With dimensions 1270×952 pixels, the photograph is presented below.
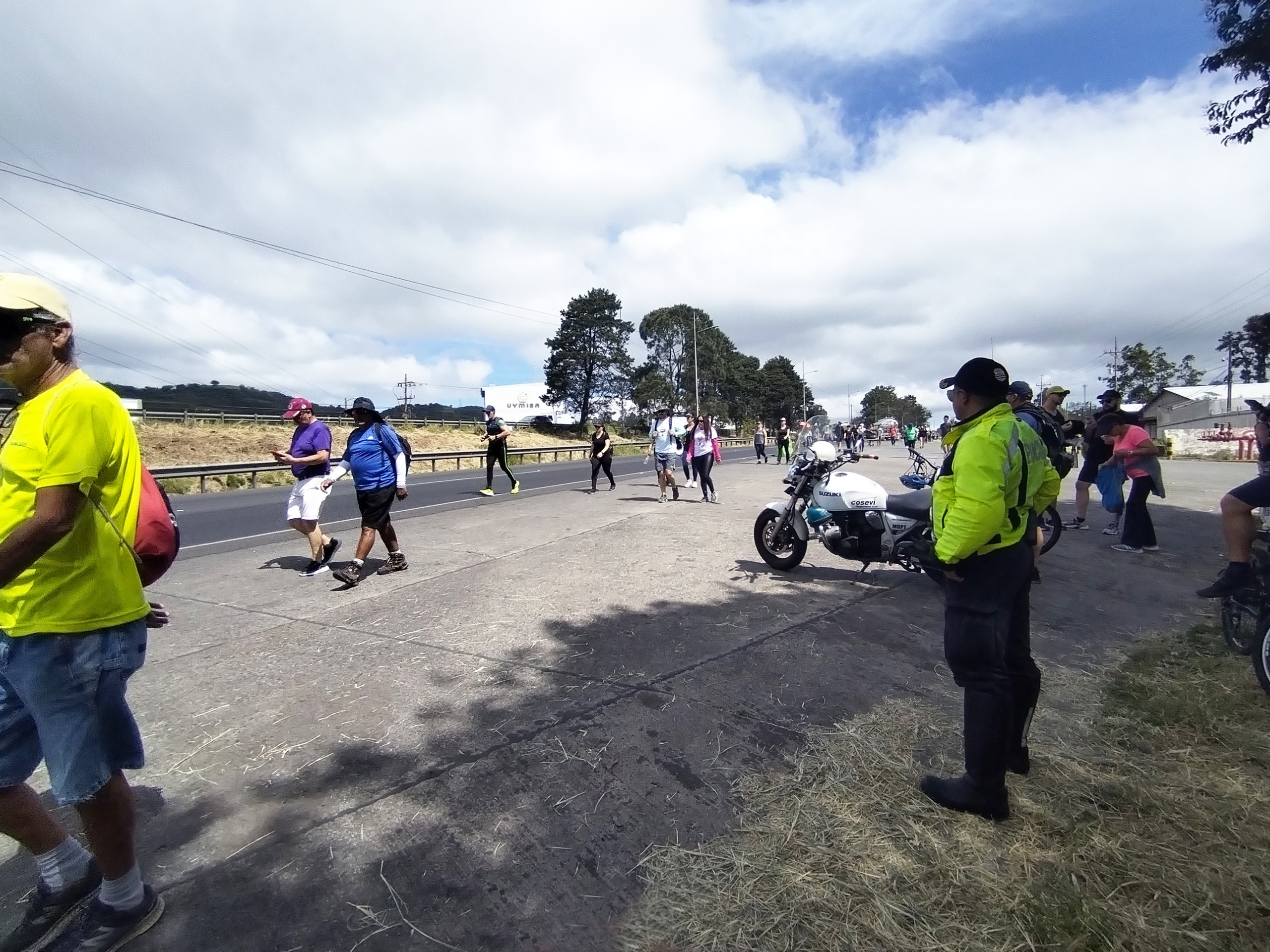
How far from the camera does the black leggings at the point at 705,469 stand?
12.4 m

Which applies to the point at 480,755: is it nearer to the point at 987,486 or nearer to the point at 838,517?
the point at 987,486

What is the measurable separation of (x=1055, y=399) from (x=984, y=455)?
21.2 feet

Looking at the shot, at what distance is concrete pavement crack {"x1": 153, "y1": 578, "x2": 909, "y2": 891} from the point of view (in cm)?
254

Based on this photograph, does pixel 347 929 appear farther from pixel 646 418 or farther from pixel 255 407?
pixel 646 418

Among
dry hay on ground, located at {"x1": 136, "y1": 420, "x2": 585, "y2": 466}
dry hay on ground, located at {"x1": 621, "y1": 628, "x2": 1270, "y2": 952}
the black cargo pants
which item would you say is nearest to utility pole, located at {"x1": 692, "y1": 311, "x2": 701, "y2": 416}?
dry hay on ground, located at {"x1": 136, "y1": 420, "x2": 585, "y2": 466}

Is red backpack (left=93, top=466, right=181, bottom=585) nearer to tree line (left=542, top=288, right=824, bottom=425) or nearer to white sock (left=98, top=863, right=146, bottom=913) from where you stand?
white sock (left=98, top=863, right=146, bottom=913)

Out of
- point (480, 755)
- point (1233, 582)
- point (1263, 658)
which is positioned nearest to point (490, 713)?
point (480, 755)

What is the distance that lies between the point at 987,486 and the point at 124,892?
3.28 m

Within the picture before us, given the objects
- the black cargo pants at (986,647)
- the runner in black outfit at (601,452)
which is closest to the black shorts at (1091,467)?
the black cargo pants at (986,647)

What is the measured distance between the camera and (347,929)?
7.13 ft

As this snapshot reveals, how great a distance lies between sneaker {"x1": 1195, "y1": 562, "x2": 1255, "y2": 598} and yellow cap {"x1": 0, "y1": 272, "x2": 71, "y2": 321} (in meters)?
5.99

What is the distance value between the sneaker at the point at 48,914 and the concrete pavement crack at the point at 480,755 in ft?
0.73

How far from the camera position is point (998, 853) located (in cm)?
253

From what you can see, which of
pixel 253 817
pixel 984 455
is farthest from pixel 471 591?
pixel 984 455
